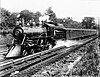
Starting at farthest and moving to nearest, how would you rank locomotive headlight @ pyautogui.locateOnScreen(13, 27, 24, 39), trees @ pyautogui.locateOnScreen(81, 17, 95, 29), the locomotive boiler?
trees @ pyautogui.locateOnScreen(81, 17, 95, 29), locomotive headlight @ pyautogui.locateOnScreen(13, 27, 24, 39), the locomotive boiler

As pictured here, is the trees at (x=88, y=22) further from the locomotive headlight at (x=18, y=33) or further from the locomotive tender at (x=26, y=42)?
the locomotive headlight at (x=18, y=33)

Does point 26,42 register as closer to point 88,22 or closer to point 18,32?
point 18,32

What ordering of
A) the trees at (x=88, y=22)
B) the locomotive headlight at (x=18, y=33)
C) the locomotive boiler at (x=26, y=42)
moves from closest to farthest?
1. the locomotive boiler at (x=26, y=42)
2. the locomotive headlight at (x=18, y=33)
3. the trees at (x=88, y=22)

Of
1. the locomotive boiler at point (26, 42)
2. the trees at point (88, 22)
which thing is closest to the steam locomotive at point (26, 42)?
the locomotive boiler at point (26, 42)

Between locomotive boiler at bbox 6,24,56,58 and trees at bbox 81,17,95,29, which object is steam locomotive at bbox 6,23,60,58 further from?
trees at bbox 81,17,95,29

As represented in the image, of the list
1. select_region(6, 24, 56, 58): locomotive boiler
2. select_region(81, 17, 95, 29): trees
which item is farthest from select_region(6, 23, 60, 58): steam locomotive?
select_region(81, 17, 95, 29): trees

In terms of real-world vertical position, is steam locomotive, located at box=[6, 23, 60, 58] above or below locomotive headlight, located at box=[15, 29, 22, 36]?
below

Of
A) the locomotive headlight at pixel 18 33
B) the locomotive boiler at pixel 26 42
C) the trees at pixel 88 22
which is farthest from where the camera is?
the trees at pixel 88 22

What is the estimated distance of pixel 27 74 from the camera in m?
6.12

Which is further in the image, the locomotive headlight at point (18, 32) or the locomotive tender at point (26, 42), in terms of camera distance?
the locomotive headlight at point (18, 32)

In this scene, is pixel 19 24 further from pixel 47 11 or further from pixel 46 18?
pixel 47 11

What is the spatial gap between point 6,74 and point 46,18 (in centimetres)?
1081

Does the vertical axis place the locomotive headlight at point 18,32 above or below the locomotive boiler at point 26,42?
above

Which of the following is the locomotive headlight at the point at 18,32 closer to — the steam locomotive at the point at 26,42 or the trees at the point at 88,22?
the steam locomotive at the point at 26,42
